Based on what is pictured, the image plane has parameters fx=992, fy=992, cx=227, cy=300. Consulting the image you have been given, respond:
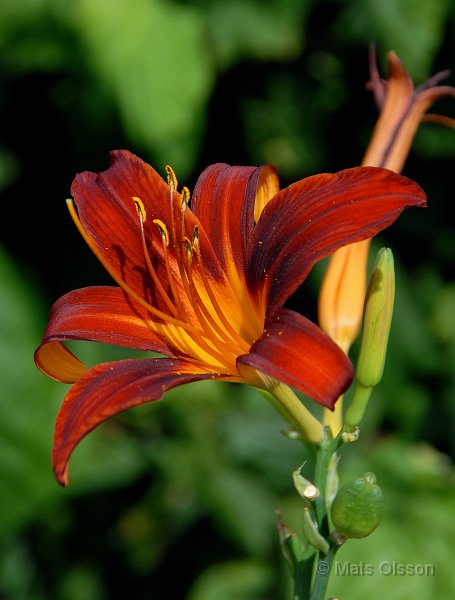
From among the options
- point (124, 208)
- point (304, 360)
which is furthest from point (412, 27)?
point (304, 360)

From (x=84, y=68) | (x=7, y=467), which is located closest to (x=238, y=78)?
(x=84, y=68)

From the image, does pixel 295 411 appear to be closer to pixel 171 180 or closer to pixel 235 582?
pixel 171 180

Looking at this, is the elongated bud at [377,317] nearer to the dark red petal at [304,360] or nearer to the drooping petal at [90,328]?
the dark red petal at [304,360]

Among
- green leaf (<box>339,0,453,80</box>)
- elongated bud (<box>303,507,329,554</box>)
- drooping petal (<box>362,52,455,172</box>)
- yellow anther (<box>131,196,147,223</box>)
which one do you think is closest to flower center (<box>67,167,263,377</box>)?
yellow anther (<box>131,196,147,223</box>)

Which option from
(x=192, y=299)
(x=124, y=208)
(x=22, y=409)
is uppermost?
(x=124, y=208)

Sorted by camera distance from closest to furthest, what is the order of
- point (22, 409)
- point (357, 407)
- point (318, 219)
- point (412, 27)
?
point (318, 219) < point (357, 407) < point (412, 27) < point (22, 409)
